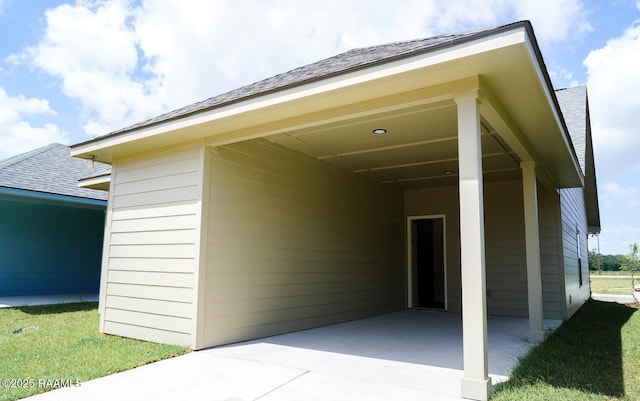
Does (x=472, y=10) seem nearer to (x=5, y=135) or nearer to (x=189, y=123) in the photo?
(x=189, y=123)

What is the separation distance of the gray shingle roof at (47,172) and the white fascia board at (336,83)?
4.14 metres

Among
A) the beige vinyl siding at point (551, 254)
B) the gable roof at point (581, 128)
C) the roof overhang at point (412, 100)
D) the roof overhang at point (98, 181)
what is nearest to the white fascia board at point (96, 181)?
the roof overhang at point (98, 181)

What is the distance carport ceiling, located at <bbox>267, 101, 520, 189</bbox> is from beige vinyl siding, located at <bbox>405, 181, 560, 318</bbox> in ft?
1.91

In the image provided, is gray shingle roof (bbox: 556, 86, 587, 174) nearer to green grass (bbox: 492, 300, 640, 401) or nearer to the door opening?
the door opening

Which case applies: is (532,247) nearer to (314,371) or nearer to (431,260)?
(314,371)

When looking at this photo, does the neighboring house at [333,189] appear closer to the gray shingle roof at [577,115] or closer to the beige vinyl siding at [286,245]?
the beige vinyl siding at [286,245]

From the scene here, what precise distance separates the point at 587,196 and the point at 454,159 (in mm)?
10280

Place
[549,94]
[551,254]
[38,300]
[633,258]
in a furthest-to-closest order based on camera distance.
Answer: [633,258]
[38,300]
[551,254]
[549,94]

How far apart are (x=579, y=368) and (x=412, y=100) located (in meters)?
2.94

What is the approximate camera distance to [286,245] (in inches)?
226

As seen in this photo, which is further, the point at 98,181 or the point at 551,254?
the point at 98,181

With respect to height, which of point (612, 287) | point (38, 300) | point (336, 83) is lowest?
point (612, 287)

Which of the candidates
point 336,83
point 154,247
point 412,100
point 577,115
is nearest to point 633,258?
point 577,115

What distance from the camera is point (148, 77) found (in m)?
9.84
